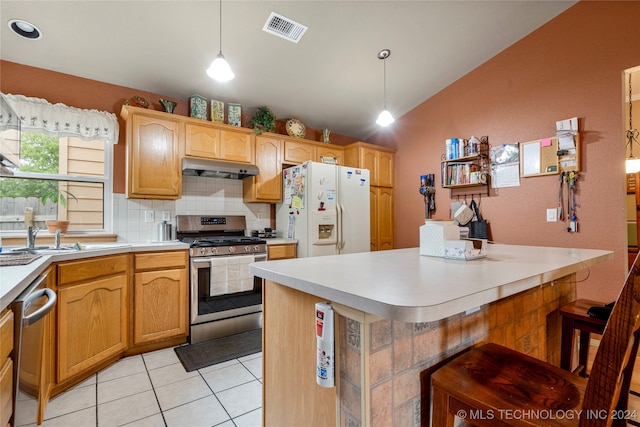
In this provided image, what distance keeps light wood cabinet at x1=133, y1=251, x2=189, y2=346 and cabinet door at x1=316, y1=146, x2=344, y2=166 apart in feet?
6.80

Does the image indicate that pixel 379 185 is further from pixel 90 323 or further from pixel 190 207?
pixel 90 323

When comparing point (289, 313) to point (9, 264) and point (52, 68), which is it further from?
point (52, 68)

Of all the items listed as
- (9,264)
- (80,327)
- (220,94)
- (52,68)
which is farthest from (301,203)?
(52,68)

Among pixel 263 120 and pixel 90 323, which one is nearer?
pixel 90 323

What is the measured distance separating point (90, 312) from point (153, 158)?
143 cm

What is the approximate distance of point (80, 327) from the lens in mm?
1955

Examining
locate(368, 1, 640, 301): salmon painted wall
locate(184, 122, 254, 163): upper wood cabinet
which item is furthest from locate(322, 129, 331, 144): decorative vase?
locate(368, 1, 640, 301): salmon painted wall

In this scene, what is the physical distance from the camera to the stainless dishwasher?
1.02 metres

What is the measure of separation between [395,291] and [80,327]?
7.28 ft

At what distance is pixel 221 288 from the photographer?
2.71 meters

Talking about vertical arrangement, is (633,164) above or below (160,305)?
above

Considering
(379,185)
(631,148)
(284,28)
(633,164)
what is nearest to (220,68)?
(284,28)

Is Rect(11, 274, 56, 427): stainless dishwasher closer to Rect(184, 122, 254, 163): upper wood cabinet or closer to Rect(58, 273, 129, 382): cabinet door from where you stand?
Rect(58, 273, 129, 382): cabinet door

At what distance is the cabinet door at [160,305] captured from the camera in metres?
2.40
